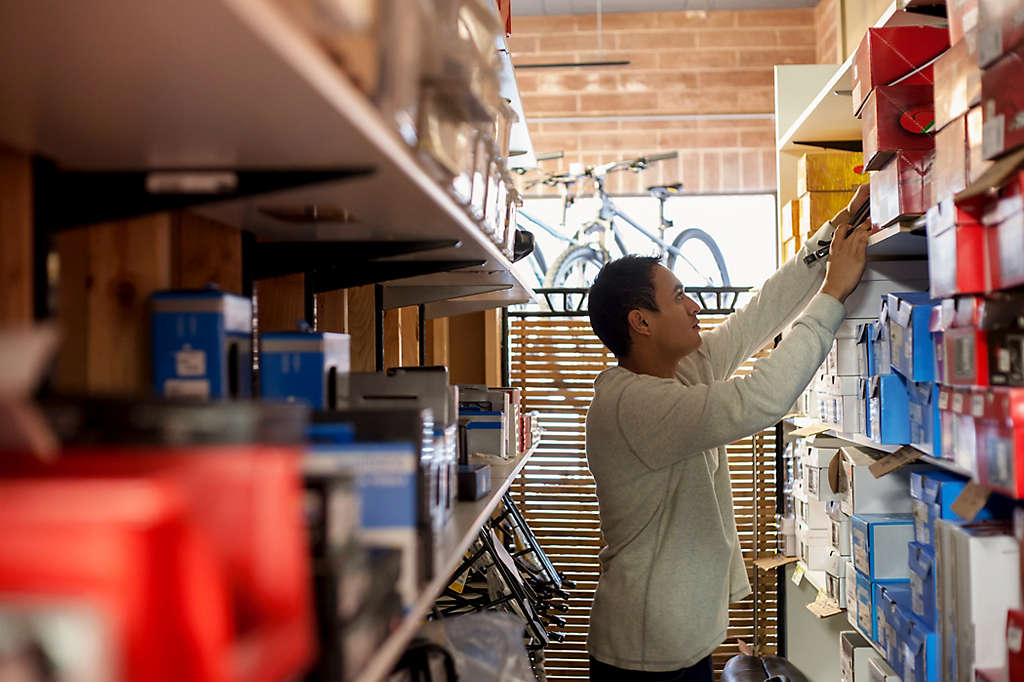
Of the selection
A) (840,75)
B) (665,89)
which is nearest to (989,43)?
(840,75)

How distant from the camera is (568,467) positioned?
4.52 meters

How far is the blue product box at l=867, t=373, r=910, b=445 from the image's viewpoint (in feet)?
6.93

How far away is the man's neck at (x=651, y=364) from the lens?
253 cm

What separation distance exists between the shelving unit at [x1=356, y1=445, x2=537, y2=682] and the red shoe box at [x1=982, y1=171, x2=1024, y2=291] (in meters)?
0.97

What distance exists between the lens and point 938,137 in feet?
5.91

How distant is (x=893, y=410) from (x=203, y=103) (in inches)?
71.2

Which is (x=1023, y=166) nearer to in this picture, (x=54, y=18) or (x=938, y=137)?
(x=938, y=137)

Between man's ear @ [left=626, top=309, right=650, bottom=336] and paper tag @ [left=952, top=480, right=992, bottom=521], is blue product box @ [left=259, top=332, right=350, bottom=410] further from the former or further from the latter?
man's ear @ [left=626, top=309, right=650, bottom=336]

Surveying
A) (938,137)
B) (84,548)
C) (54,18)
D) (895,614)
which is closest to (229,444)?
(84,548)

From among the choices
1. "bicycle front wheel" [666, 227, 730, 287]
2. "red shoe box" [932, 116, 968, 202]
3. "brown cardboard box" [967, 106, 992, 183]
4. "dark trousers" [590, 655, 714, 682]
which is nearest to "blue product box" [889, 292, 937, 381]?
"red shoe box" [932, 116, 968, 202]

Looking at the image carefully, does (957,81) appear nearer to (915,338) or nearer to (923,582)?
(915,338)

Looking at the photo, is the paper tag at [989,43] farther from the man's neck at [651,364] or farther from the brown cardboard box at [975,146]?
the man's neck at [651,364]

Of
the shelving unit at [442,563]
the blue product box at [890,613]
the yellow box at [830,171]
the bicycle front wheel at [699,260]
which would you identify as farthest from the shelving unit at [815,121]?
the bicycle front wheel at [699,260]

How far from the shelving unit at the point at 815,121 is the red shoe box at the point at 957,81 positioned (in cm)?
44
